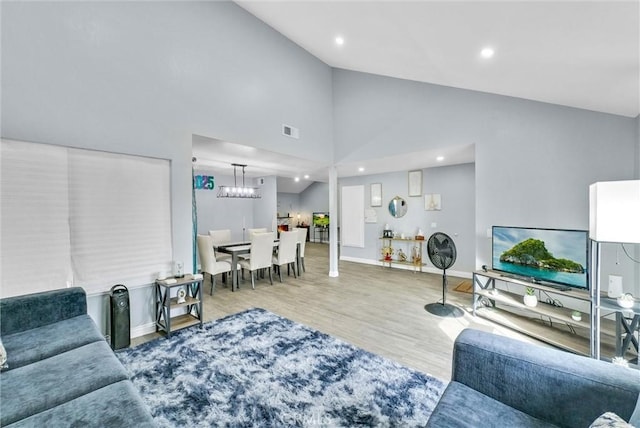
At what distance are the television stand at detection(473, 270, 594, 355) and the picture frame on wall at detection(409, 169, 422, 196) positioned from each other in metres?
2.72

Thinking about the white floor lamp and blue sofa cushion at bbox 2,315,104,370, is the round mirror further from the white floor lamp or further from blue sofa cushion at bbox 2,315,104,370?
blue sofa cushion at bbox 2,315,104,370

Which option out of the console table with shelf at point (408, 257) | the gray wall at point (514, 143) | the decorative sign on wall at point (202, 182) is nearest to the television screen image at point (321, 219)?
the console table with shelf at point (408, 257)

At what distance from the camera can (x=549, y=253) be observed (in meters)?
2.88

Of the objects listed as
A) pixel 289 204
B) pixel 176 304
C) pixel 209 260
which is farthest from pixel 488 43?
pixel 289 204

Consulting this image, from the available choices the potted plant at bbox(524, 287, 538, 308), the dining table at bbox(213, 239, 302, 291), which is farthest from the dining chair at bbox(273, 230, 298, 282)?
the potted plant at bbox(524, 287, 538, 308)

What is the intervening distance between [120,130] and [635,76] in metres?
4.55

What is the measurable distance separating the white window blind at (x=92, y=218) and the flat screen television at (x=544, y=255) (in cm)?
414

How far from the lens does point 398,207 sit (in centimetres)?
625

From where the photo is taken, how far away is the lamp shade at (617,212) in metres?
1.80

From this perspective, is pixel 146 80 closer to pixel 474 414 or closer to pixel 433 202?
Answer: pixel 474 414

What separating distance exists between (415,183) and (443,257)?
2.76 meters

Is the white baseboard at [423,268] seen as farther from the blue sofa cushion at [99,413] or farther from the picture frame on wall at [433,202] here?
the blue sofa cushion at [99,413]

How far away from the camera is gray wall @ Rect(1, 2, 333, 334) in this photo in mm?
2225

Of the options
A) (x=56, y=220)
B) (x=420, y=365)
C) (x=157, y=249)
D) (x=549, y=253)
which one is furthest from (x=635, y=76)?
(x=56, y=220)
